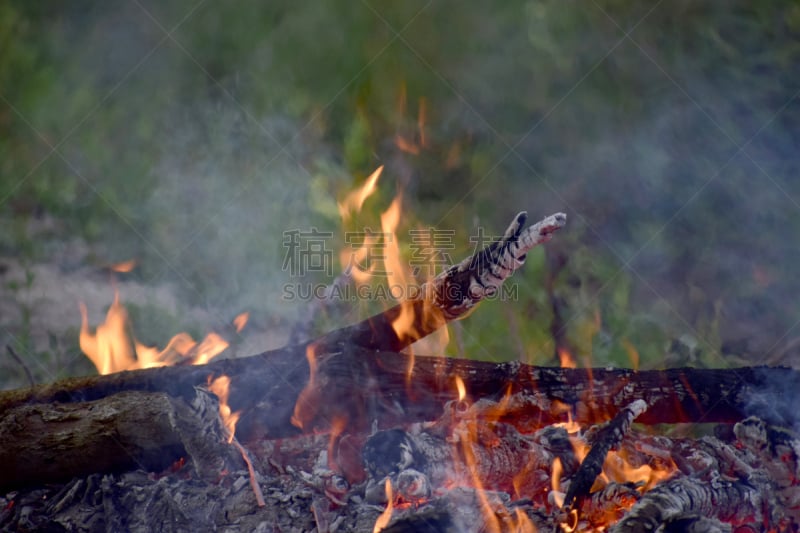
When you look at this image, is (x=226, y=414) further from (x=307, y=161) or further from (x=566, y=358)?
(x=566, y=358)

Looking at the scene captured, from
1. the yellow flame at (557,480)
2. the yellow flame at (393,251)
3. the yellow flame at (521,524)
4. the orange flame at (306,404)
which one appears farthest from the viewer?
the yellow flame at (393,251)

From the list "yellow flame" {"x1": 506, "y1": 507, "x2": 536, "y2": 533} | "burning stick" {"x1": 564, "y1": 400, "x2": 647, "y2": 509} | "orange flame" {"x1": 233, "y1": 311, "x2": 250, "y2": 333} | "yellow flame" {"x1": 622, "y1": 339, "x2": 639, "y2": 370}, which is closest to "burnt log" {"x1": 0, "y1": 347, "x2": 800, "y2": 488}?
"burning stick" {"x1": 564, "y1": 400, "x2": 647, "y2": 509}

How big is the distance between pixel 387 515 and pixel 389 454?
30 cm

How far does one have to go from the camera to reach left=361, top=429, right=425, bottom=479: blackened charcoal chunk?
2.96 meters

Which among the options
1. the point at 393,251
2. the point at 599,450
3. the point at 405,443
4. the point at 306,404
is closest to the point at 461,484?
the point at 405,443

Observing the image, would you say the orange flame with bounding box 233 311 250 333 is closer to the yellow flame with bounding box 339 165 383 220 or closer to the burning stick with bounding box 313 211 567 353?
the yellow flame with bounding box 339 165 383 220

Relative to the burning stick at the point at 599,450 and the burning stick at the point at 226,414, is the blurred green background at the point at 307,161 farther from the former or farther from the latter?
the burning stick at the point at 226,414

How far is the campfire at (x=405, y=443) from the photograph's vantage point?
2818 millimetres

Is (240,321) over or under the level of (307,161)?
under

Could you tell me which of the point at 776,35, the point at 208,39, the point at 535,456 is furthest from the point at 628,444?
the point at 208,39

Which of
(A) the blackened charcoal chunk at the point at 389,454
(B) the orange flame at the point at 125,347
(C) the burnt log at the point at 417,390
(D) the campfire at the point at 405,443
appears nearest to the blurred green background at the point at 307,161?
(B) the orange flame at the point at 125,347

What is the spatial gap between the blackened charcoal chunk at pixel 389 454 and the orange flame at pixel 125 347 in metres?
1.34

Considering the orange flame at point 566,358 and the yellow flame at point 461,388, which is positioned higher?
the orange flame at point 566,358

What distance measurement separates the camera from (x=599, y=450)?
2.97 m
